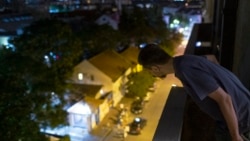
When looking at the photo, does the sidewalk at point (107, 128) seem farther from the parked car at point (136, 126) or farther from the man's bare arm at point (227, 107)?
the man's bare arm at point (227, 107)

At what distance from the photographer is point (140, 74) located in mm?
12984

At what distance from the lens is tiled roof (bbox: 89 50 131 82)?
1264 cm

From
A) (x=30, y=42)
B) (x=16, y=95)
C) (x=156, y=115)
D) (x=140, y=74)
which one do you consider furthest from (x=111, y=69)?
(x=16, y=95)

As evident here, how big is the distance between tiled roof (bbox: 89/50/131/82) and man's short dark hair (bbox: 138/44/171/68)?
11.1 meters

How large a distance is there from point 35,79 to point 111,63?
5.15m

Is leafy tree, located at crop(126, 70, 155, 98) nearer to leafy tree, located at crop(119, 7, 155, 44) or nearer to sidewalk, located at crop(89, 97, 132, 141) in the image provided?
sidewalk, located at crop(89, 97, 132, 141)

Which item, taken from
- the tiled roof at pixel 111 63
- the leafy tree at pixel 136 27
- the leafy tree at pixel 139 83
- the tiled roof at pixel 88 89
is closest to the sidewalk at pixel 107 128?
the tiled roof at pixel 88 89

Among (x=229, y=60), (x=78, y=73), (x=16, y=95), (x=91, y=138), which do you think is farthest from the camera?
(x=78, y=73)

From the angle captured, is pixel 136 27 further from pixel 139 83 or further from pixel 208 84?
pixel 208 84

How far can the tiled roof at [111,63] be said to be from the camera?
12.6 m

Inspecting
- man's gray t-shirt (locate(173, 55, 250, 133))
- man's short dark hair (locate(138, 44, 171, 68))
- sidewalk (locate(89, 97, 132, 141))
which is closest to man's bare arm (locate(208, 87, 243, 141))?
man's gray t-shirt (locate(173, 55, 250, 133))

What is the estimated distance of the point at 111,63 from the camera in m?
13.2

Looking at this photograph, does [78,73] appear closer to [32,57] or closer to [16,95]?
[32,57]

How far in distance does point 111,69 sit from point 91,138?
416 cm
